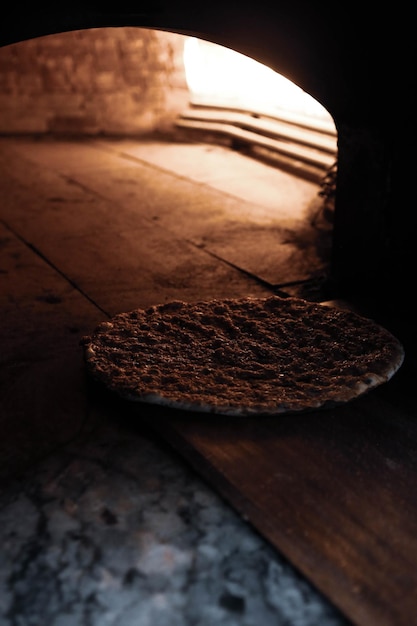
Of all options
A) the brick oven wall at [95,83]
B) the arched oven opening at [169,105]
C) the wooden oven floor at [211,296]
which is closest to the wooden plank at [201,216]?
the wooden oven floor at [211,296]

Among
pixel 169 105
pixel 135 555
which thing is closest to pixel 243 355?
pixel 135 555

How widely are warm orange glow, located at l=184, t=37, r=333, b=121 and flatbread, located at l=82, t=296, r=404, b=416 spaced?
16.0 feet

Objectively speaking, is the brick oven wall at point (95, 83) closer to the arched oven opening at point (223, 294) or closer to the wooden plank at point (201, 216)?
the wooden plank at point (201, 216)

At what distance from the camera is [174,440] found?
7.77 ft

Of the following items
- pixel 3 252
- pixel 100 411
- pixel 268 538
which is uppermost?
pixel 268 538

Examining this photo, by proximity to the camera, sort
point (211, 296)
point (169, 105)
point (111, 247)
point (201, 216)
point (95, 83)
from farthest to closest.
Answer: point (169, 105)
point (95, 83)
point (201, 216)
point (111, 247)
point (211, 296)

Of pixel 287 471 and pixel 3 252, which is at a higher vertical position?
pixel 287 471

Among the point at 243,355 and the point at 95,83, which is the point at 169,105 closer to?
the point at 95,83

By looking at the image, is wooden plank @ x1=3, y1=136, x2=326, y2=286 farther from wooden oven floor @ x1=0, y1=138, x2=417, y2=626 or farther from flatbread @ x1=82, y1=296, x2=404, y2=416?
flatbread @ x1=82, y1=296, x2=404, y2=416

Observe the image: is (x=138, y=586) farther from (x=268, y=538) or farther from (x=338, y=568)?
(x=338, y=568)

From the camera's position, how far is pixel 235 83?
8.64m

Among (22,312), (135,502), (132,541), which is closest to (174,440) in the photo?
(135,502)

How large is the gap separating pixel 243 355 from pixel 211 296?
1005 millimetres

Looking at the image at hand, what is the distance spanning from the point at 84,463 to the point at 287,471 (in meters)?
0.64
